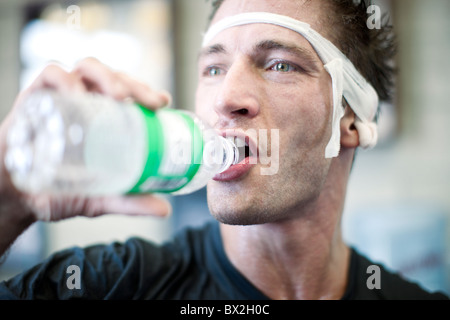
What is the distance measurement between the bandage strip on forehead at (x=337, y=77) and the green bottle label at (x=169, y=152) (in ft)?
1.39

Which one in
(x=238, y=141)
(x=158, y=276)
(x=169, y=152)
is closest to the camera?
(x=169, y=152)

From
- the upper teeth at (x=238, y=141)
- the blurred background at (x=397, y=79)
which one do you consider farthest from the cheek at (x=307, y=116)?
the blurred background at (x=397, y=79)

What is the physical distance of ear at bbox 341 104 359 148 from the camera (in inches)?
44.4

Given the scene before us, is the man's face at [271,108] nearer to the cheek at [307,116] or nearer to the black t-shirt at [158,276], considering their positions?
the cheek at [307,116]

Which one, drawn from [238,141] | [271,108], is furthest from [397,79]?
[238,141]

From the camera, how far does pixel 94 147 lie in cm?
63

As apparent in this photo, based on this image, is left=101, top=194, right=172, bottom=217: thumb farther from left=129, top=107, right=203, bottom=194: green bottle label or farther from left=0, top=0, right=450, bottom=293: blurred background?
left=0, top=0, right=450, bottom=293: blurred background

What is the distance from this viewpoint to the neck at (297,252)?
3.56ft

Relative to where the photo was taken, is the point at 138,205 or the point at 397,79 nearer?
the point at 138,205

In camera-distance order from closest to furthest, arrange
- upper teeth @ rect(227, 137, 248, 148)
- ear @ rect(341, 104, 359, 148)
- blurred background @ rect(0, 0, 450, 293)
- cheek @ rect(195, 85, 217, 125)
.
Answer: upper teeth @ rect(227, 137, 248, 148), cheek @ rect(195, 85, 217, 125), ear @ rect(341, 104, 359, 148), blurred background @ rect(0, 0, 450, 293)

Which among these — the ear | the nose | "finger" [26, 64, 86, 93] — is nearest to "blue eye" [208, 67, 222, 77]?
the nose

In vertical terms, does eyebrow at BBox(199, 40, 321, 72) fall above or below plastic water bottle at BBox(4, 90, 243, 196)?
above

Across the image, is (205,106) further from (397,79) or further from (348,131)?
(397,79)

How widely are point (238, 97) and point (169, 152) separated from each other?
0.34m
